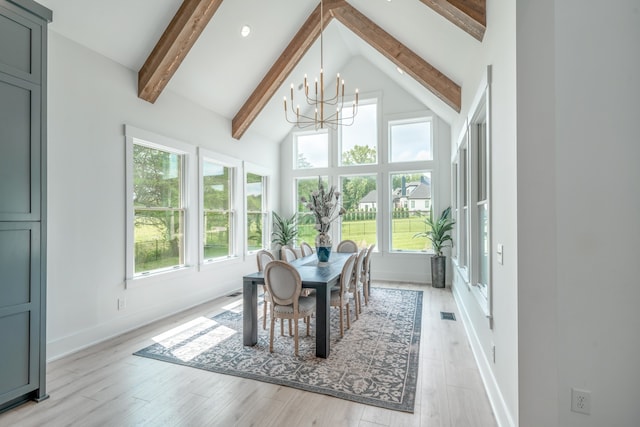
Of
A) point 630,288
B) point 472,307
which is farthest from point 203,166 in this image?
point 630,288

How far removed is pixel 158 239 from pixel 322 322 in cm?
263

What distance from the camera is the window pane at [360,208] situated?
657cm

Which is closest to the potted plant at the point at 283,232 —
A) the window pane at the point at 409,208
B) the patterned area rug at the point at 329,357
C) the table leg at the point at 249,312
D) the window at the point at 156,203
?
the window pane at the point at 409,208

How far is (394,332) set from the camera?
11.4 feet

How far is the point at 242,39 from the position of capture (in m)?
4.39

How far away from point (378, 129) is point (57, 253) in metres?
5.55

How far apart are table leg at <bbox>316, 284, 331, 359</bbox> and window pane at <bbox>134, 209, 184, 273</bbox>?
97.6 inches

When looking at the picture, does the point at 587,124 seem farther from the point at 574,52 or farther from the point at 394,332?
the point at 394,332

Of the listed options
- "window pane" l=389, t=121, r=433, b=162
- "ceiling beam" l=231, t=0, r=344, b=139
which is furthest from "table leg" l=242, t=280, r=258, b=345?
"window pane" l=389, t=121, r=433, b=162

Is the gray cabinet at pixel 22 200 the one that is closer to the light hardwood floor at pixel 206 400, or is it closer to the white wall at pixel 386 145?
the light hardwood floor at pixel 206 400

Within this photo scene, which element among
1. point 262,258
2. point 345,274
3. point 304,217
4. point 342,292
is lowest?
point 342,292

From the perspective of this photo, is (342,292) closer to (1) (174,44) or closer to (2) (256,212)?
(1) (174,44)

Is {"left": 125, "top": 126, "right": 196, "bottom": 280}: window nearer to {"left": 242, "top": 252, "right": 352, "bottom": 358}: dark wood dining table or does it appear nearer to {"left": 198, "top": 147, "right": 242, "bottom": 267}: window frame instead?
{"left": 198, "top": 147, "right": 242, "bottom": 267}: window frame

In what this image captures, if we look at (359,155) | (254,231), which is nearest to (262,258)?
(254,231)
